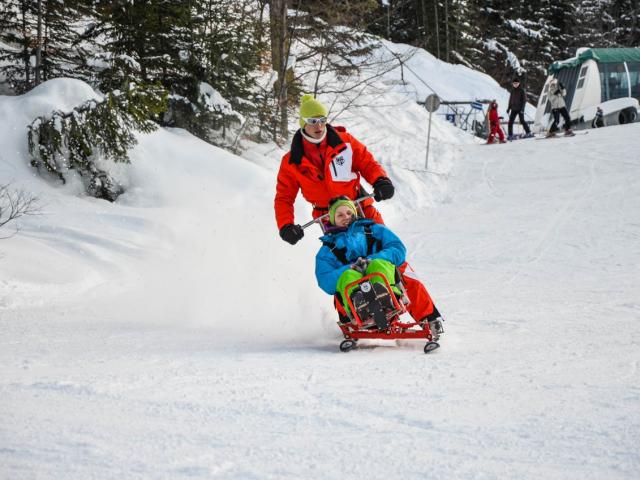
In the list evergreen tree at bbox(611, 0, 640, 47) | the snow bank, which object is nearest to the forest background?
the snow bank

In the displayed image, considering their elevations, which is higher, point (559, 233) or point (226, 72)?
point (226, 72)

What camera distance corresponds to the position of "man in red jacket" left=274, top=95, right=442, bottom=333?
5758 mm

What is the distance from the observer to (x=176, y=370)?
3.97 metres

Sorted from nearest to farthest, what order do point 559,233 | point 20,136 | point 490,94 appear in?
point 20,136
point 559,233
point 490,94

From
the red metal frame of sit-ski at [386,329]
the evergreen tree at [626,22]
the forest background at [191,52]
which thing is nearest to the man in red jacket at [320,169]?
the red metal frame of sit-ski at [386,329]

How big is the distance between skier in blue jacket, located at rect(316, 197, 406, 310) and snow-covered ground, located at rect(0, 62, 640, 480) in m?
0.59

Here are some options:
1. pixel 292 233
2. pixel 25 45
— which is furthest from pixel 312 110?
pixel 25 45

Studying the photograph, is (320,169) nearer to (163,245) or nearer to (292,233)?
(292,233)

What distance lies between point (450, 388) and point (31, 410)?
2111 mm

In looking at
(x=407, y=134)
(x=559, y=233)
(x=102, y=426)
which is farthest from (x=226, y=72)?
(x=102, y=426)

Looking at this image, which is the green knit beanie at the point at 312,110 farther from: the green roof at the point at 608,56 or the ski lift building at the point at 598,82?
the green roof at the point at 608,56

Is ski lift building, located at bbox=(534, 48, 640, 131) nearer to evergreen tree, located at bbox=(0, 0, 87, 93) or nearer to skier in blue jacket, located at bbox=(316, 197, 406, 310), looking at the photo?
evergreen tree, located at bbox=(0, 0, 87, 93)

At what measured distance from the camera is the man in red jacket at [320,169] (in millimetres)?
5758

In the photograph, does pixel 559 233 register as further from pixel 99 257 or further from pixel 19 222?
pixel 19 222
